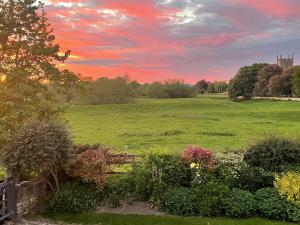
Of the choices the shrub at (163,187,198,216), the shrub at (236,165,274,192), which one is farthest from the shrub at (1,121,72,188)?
the shrub at (236,165,274,192)

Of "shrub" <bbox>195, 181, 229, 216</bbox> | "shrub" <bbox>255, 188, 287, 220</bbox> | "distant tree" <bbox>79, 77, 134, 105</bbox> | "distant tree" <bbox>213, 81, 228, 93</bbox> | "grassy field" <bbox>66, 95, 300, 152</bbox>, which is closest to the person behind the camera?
"shrub" <bbox>255, 188, 287, 220</bbox>

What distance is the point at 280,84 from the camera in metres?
105

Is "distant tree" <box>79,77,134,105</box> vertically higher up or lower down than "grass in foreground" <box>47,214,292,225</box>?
higher up

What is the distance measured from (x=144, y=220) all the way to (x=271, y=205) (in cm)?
451

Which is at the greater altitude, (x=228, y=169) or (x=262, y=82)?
(x=262, y=82)

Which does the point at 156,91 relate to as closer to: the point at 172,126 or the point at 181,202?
the point at 172,126

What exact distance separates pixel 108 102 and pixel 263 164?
218 ft

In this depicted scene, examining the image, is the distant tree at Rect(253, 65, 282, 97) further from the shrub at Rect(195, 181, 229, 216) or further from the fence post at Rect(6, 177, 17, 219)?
the fence post at Rect(6, 177, 17, 219)

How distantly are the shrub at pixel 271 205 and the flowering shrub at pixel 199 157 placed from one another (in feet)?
8.05

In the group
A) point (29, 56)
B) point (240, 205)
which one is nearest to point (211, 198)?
point (240, 205)

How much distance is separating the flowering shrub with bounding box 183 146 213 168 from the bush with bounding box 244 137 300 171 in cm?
199

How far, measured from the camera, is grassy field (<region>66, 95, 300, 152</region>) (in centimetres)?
3581

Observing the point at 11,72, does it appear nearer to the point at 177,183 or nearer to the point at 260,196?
the point at 177,183

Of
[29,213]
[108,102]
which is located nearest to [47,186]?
[29,213]
